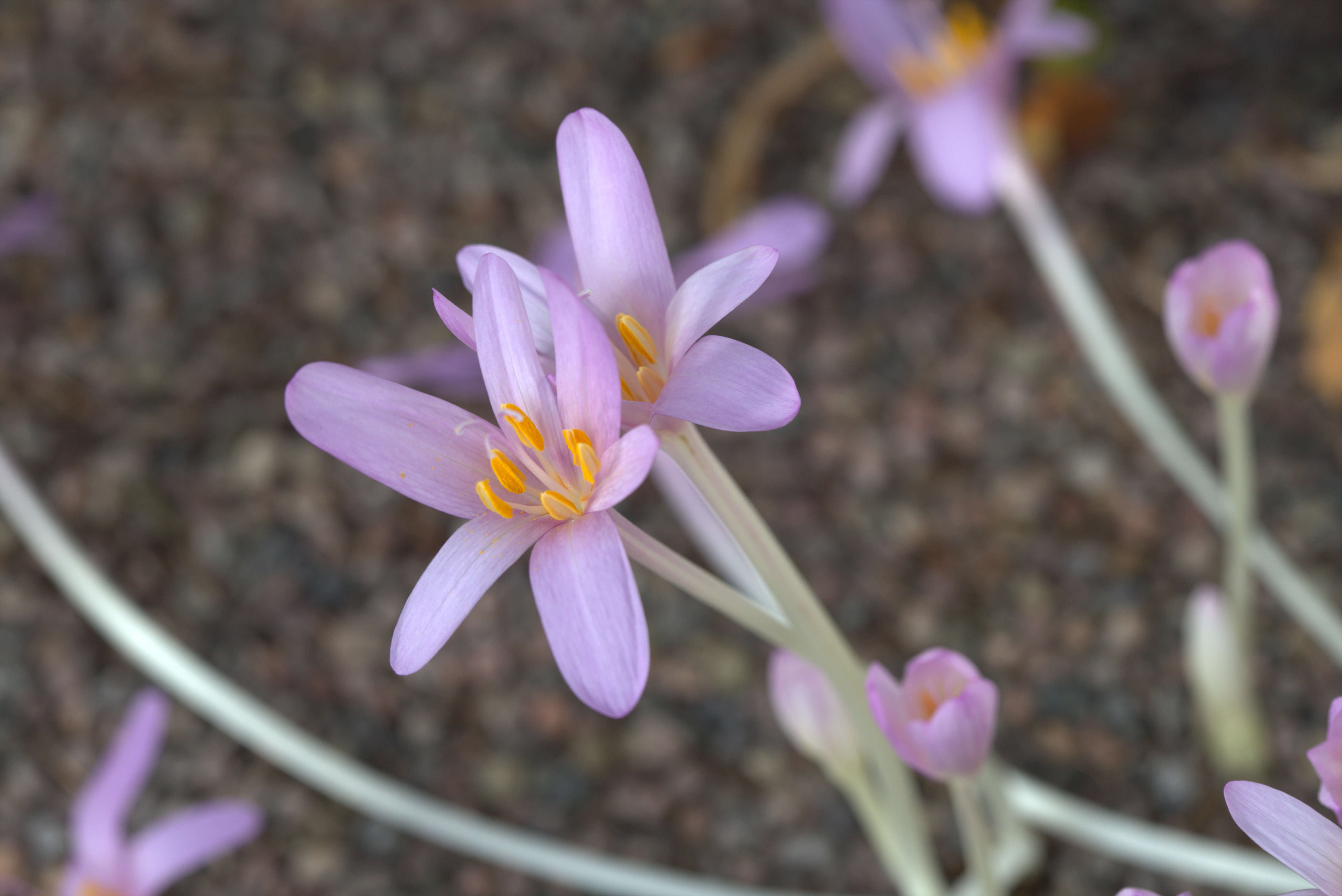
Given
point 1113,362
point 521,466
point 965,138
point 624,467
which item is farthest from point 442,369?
point 1113,362

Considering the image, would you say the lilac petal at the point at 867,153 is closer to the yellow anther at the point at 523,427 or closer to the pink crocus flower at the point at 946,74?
the pink crocus flower at the point at 946,74

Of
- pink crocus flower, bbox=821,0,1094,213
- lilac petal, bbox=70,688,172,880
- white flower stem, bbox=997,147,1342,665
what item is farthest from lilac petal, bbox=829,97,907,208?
lilac petal, bbox=70,688,172,880

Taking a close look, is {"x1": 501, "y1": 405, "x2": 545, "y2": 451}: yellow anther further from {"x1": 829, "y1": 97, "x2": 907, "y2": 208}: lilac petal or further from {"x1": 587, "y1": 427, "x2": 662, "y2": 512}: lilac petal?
{"x1": 829, "y1": 97, "x2": 907, "y2": 208}: lilac petal

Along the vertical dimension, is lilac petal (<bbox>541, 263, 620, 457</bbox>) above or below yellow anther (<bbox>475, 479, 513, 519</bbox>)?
above

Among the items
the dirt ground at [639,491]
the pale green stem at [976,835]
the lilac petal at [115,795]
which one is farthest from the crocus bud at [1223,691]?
the lilac petal at [115,795]

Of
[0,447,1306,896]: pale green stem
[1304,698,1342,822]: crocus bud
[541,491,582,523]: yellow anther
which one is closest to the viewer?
[1304,698,1342,822]: crocus bud

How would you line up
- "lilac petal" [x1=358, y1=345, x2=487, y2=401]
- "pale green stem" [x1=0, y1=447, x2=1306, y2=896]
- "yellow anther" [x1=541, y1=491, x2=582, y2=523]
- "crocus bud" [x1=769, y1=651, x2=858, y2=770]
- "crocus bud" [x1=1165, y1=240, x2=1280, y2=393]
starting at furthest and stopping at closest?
"pale green stem" [x1=0, y1=447, x2=1306, y2=896], "lilac petal" [x1=358, y1=345, x2=487, y2=401], "crocus bud" [x1=769, y1=651, x2=858, y2=770], "crocus bud" [x1=1165, y1=240, x2=1280, y2=393], "yellow anther" [x1=541, y1=491, x2=582, y2=523]

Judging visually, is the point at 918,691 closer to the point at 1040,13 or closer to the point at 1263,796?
the point at 1263,796
